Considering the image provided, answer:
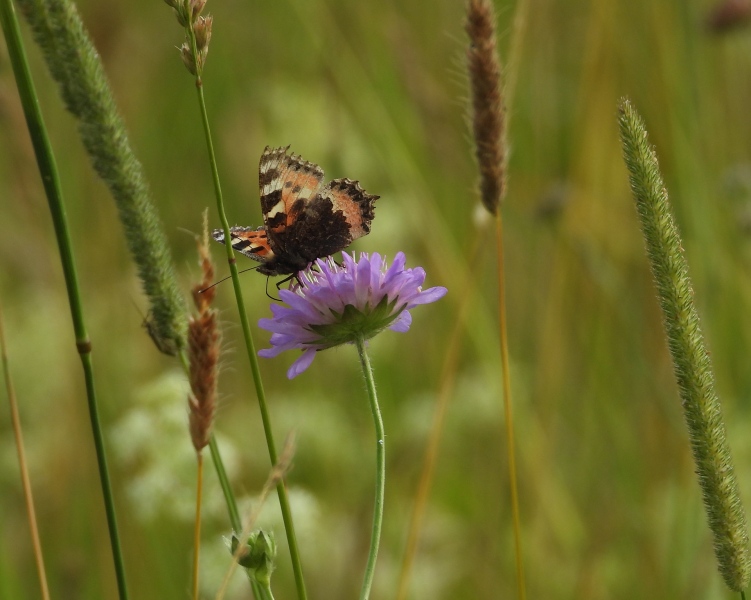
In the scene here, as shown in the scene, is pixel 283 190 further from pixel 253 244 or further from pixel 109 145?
pixel 109 145

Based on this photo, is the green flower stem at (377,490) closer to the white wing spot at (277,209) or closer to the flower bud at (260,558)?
the flower bud at (260,558)

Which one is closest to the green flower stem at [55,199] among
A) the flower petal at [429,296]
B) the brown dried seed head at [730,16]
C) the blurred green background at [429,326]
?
the flower petal at [429,296]

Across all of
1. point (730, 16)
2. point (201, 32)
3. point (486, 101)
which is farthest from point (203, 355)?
point (730, 16)

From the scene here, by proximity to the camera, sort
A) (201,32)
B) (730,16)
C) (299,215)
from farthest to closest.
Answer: (730,16), (299,215), (201,32)

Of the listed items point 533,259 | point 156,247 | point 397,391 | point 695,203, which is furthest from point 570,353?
point 156,247

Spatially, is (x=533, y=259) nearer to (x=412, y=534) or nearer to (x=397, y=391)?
(x=397, y=391)

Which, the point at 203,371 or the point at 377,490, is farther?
the point at 377,490

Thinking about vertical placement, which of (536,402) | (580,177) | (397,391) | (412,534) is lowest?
(412,534)
